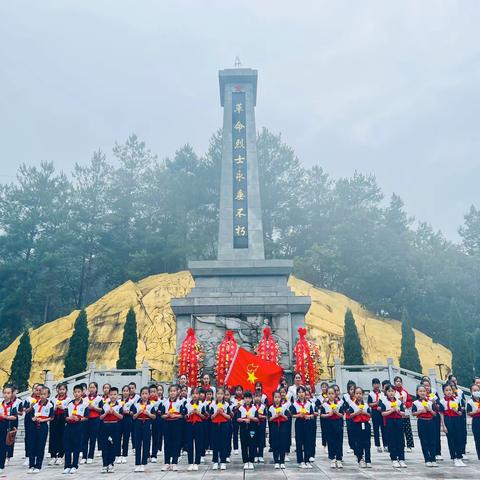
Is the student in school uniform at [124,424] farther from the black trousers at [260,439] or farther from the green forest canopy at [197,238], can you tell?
the green forest canopy at [197,238]

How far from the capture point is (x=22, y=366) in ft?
62.2

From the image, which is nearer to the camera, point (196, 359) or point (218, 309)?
point (196, 359)

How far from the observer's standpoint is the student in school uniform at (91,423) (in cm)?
769

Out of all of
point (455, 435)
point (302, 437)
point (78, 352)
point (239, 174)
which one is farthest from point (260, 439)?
point (78, 352)

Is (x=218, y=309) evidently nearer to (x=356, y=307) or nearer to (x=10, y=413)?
(x=10, y=413)

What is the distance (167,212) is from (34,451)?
23.4m

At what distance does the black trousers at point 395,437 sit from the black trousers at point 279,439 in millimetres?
1642

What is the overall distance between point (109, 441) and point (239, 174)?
38.4 ft

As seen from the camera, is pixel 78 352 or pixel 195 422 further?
pixel 78 352

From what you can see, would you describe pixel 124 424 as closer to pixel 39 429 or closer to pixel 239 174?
pixel 39 429

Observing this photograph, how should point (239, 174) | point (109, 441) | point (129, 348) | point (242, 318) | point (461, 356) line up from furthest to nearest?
point (461, 356)
point (129, 348)
point (239, 174)
point (242, 318)
point (109, 441)

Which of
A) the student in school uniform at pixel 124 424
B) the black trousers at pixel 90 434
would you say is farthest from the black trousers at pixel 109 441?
the black trousers at pixel 90 434

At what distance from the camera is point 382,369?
13961 millimetres

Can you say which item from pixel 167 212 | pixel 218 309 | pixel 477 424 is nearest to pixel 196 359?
pixel 218 309
